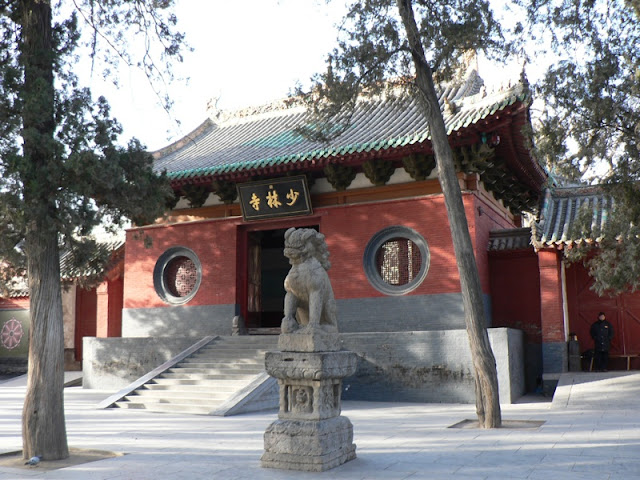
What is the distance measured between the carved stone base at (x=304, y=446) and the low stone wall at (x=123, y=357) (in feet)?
24.3

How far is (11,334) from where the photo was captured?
18016 mm

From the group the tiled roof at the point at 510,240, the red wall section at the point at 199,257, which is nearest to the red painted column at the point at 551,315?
the tiled roof at the point at 510,240

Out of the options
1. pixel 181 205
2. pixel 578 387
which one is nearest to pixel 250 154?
pixel 181 205

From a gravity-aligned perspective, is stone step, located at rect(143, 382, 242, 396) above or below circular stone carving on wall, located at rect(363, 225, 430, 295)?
below

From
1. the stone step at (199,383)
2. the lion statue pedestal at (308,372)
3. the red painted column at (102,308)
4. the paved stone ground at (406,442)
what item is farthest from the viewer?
the red painted column at (102,308)

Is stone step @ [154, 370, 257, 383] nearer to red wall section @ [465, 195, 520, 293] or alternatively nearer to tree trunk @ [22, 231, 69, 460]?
red wall section @ [465, 195, 520, 293]

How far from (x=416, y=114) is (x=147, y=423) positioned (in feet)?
26.7

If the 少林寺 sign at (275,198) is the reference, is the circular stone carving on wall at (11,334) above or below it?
below

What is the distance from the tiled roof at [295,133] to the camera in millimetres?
10672

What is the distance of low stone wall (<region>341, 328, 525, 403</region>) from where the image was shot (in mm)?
9891

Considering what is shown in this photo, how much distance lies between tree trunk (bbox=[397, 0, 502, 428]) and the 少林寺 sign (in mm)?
4960

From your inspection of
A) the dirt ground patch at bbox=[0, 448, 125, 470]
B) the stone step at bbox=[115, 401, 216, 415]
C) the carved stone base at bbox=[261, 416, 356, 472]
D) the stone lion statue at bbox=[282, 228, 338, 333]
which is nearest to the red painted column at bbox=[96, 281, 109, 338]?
the stone step at bbox=[115, 401, 216, 415]

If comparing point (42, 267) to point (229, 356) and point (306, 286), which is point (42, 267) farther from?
point (229, 356)

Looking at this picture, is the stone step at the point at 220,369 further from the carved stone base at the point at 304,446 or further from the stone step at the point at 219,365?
the carved stone base at the point at 304,446
